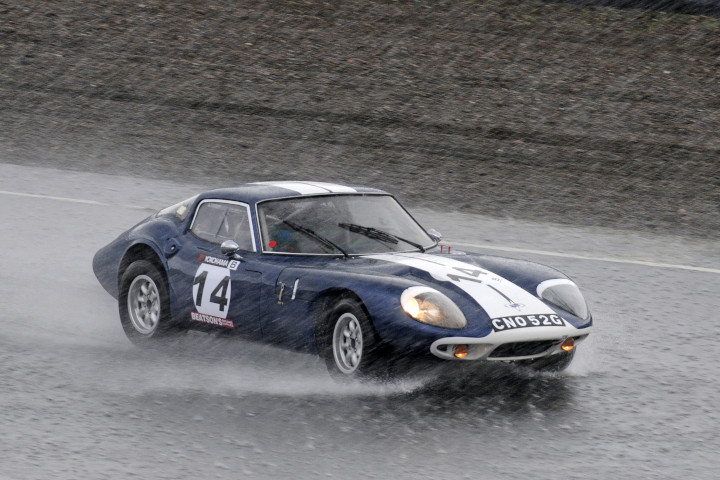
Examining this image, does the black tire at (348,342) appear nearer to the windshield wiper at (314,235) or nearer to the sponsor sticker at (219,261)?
the windshield wiper at (314,235)

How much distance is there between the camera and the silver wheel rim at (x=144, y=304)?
808cm

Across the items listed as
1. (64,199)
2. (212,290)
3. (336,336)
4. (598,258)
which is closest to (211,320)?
(212,290)

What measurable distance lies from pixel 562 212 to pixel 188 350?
21.2 ft

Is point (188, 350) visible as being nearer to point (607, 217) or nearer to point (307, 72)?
point (607, 217)

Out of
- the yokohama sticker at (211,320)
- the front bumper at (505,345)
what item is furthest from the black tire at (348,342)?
the yokohama sticker at (211,320)

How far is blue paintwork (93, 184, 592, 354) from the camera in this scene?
6525 millimetres

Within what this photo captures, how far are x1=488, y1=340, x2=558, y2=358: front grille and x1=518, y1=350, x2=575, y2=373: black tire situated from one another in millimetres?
403

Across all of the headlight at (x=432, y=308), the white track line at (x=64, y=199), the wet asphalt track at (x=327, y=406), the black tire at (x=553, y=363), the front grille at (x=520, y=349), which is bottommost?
the wet asphalt track at (x=327, y=406)

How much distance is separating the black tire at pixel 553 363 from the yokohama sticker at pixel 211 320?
6.23ft

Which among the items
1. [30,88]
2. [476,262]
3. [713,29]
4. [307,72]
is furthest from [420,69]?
[476,262]

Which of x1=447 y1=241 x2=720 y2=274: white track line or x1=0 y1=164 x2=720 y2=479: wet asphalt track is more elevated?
x1=447 y1=241 x2=720 y2=274: white track line

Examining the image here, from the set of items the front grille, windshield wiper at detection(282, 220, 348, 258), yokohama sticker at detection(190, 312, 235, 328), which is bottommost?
yokohama sticker at detection(190, 312, 235, 328)

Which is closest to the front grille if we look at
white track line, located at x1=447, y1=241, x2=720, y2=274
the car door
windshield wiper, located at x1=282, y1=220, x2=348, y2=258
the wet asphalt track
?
the wet asphalt track

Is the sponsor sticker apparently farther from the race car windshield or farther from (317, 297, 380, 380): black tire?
(317, 297, 380, 380): black tire
